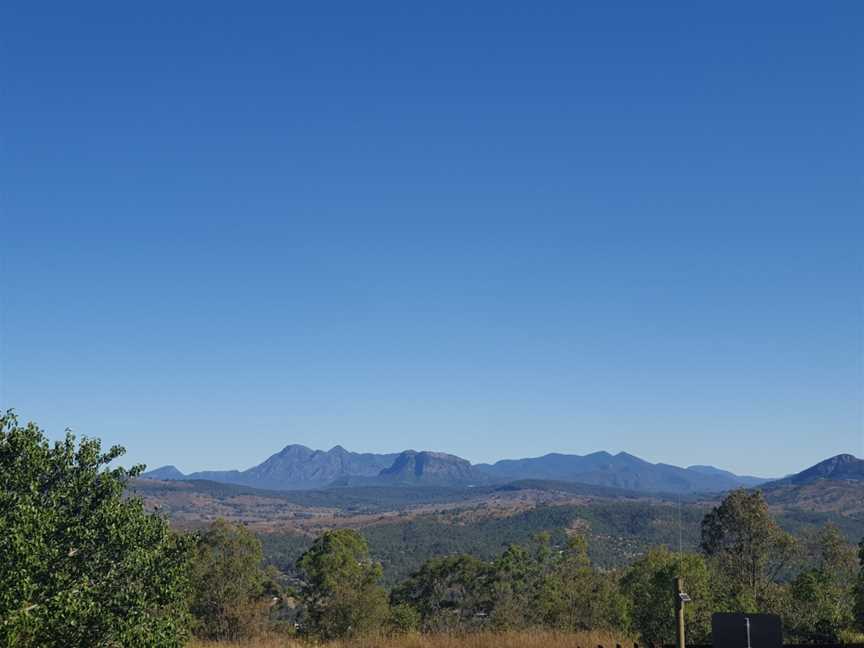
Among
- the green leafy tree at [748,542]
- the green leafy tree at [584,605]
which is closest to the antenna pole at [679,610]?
the green leafy tree at [584,605]

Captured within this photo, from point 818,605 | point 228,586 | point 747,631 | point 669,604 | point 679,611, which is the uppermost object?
point 679,611

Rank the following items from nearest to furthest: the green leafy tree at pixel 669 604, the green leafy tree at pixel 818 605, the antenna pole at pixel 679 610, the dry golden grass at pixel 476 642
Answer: the antenna pole at pixel 679 610 → the dry golden grass at pixel 476 642 → the green leafy tree at pixel 669 604 → the green leafy tree at pixel 818 605

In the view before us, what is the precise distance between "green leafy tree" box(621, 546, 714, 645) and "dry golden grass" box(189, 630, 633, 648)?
7001 millimetres

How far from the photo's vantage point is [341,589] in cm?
3825

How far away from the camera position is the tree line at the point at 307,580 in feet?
38.7

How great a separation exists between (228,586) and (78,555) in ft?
68.2

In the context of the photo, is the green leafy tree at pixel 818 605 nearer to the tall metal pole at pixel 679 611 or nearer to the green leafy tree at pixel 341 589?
the green leafy tree at pixel 341 589

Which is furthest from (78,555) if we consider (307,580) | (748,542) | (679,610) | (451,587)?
(451,587)

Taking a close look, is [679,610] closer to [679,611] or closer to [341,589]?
[679,611]

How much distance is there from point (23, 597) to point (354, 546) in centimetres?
3293

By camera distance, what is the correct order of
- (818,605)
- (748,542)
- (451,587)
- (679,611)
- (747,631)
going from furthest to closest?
1. (451,587)
2. (748,542)
3. (818,605)
4. (679,611)
5. (747,631)

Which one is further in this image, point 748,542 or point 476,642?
point 748,542

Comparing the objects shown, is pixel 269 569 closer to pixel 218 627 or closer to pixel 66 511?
pixel 218 627

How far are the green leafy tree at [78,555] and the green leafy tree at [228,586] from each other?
16.6 metres
